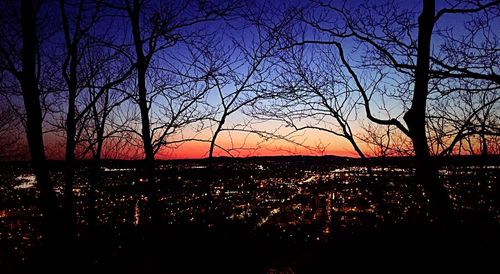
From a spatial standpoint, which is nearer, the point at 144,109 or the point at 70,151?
the point at 144,109

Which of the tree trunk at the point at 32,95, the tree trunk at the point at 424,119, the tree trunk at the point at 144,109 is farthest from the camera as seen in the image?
the tree trunk at the point at 144,109

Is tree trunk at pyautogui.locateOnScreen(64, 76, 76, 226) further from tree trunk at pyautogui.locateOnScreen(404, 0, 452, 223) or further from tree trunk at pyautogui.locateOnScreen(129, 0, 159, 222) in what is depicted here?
tree trunk at pyautogui.locateOnScreen(404, 0, 452, 223)

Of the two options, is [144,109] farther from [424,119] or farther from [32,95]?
[424,119]

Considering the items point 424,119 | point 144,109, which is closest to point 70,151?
point 144,109

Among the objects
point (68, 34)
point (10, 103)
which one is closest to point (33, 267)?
point (10, 103)

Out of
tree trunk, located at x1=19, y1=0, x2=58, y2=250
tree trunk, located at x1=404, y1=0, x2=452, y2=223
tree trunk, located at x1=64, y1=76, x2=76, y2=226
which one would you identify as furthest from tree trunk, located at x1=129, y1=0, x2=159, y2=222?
tree trunk, located at x1=404, y1=0, x2=452, y2=223

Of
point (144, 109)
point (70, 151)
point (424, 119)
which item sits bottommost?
point (70, 151)

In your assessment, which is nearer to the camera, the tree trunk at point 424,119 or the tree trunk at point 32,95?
the tree trunk at point 424,119

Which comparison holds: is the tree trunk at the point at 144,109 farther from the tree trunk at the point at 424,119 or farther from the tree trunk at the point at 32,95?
the tree trunk at the point at 424,119

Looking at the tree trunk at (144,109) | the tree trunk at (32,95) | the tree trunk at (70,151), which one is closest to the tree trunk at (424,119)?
the tree trunk at (144,109)

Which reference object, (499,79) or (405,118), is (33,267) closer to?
(405,118)
